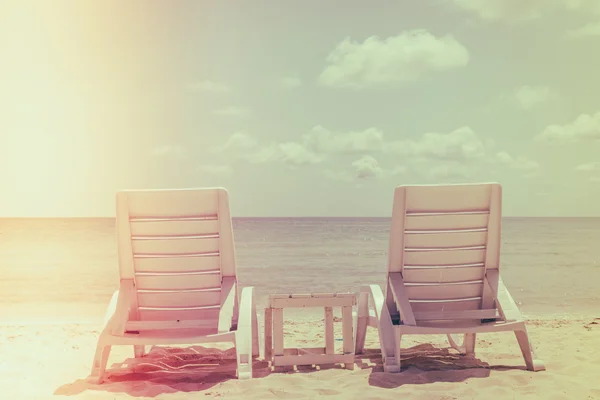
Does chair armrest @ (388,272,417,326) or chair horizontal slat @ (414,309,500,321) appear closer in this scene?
chair armrest @ (388,272,417,326)

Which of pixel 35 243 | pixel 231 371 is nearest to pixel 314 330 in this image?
pixel 231 371

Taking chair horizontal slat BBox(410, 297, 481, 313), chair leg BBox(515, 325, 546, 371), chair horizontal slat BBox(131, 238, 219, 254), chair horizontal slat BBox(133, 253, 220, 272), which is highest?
chair horizontal slat BBox(131, 238, 219, 254)

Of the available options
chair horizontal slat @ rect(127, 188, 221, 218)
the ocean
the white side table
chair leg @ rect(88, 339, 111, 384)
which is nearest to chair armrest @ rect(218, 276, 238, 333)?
the white side table

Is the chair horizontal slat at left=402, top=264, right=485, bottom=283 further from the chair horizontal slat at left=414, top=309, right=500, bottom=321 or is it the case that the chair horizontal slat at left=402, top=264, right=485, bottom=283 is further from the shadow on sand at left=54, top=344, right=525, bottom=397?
the shadow on sand at left=54, top=344, right=525, bottom=397

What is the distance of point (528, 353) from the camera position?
362cm

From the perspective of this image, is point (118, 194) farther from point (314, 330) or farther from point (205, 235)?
point (314, 330)

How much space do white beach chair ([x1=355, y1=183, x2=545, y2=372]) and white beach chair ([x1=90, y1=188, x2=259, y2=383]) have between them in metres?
0.96

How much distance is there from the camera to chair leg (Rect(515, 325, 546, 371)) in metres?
3.58

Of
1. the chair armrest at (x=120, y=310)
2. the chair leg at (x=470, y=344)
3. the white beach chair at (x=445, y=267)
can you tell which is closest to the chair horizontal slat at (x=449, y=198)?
the white beach chair at (x=445, y=267)

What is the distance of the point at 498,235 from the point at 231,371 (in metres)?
1.97

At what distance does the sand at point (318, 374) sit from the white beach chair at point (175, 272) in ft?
0.88

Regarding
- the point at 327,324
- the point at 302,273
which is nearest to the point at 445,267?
the point at 327,324

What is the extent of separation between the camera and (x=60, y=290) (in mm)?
11398

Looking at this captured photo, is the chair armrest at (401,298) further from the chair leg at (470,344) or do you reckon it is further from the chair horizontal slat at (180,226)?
the chair horizontal slat at (180,226)
